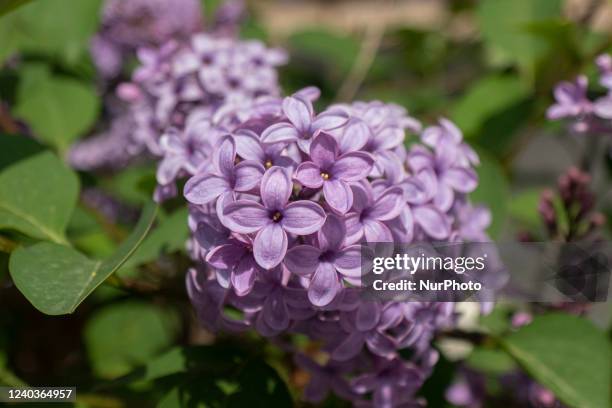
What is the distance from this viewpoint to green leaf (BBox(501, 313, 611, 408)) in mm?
845

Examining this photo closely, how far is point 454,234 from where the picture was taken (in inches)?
31.4

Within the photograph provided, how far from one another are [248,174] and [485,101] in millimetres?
697

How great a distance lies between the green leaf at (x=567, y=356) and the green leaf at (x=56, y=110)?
2.63 ft

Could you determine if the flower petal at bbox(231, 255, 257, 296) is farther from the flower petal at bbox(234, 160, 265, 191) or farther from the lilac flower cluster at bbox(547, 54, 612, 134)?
the lilac flower cluster at bbox(547, 54, 612, 134)

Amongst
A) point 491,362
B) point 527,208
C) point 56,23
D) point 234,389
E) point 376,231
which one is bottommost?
point 491,362

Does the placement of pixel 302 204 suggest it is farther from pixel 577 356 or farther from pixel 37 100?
pixel 37 100

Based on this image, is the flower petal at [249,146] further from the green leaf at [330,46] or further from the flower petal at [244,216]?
the green leaf at [330,46]

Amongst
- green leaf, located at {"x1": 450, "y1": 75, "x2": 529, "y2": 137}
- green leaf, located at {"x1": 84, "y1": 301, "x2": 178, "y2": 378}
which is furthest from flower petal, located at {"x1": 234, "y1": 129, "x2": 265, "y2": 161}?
green leaf, located at {"x1": 84, "y1": 301, "x2": 178, "y2": 378}

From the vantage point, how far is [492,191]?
106 centimetres

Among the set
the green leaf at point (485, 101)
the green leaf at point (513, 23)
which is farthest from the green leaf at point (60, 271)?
the green leaf at point (513, 23)

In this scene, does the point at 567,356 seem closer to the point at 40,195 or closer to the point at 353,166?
the point at 353,166

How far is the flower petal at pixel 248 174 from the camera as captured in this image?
68 cm

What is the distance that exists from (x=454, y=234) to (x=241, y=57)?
44 cm

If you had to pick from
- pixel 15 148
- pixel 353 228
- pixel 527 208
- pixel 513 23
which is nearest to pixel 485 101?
pixel 513 23
